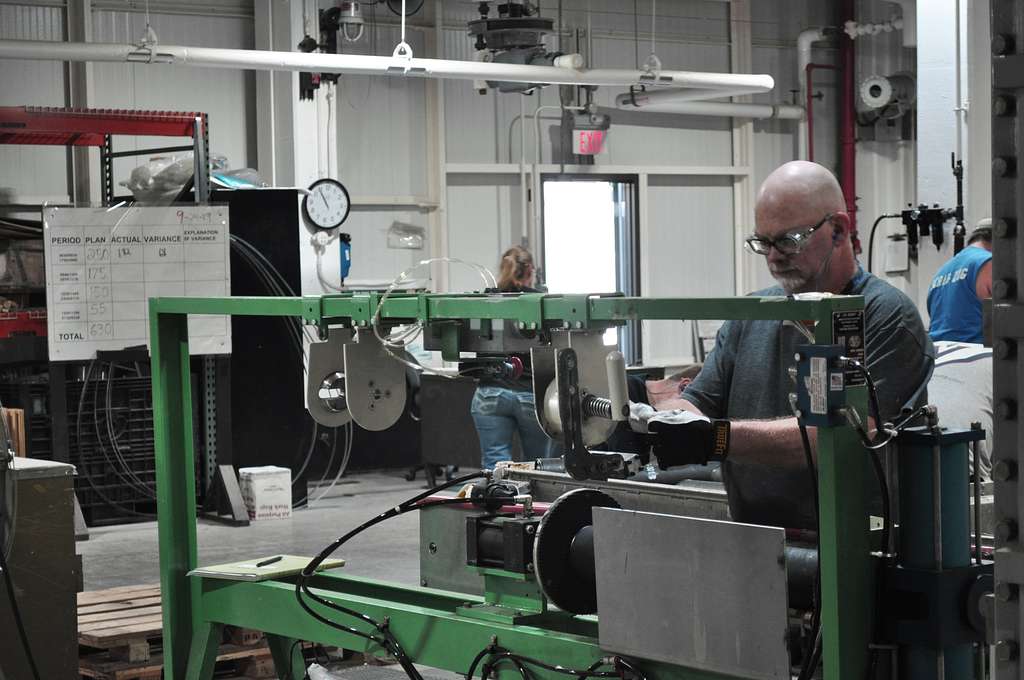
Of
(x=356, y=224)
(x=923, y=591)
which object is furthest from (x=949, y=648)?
(x=356, y=224)

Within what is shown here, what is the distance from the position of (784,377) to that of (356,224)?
7072 mm

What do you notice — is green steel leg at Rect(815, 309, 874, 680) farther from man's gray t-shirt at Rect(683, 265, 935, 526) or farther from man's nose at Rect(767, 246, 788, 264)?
man's nose at Rect(767, 246, 788, 264)

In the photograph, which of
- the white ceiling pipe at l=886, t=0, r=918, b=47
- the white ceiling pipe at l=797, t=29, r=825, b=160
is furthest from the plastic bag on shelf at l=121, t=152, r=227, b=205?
the white ceiling pipe at l=797, t=29, r=825, b=160

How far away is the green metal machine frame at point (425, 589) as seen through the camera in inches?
85.4

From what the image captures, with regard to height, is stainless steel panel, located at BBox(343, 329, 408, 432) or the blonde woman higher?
stainless steel panel, located at BBox(343, 329, 408, 432)

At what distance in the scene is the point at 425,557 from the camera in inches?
124

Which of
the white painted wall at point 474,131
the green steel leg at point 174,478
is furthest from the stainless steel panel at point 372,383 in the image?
the white painted wall at point 474,131

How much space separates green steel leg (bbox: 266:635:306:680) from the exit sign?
710cm

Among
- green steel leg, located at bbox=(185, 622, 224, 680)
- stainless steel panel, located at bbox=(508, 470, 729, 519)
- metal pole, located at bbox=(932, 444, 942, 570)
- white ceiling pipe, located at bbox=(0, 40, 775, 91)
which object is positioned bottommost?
green steel leg, located at bbox=(185, 622, 224, 680)

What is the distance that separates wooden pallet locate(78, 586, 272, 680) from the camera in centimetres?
412

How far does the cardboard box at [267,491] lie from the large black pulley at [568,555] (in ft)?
16.6

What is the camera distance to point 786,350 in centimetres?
289

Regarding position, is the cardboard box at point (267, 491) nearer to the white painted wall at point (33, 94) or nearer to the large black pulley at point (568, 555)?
the white painted wall at point (33, 94)

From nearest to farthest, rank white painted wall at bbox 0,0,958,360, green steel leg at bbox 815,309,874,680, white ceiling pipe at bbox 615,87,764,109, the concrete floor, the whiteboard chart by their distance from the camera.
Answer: green steel leg at bbox 815,309,874,680 < the concrete floor < the whiteboard chart < white painted wall at bbox 0,0,958,360 < white ceiling pipe at bbox 615,87,764,109
